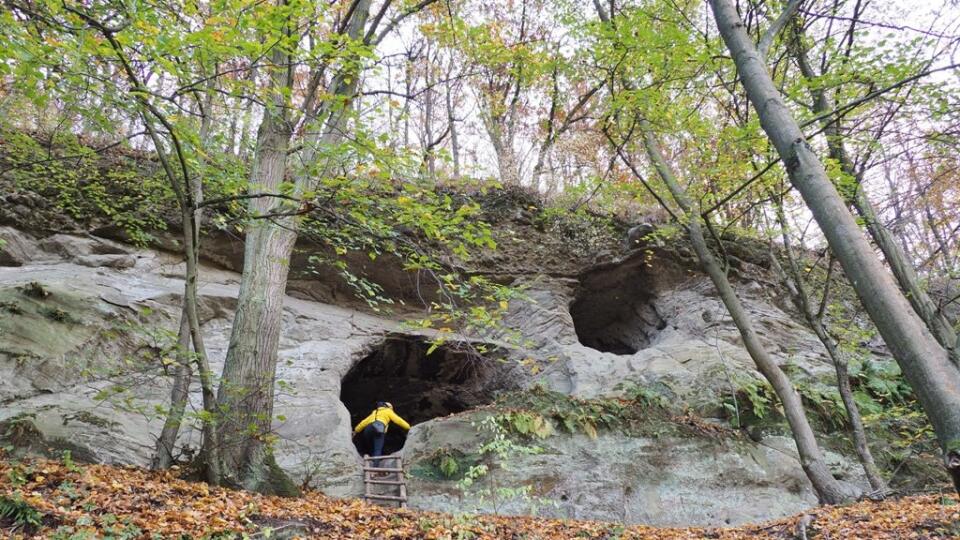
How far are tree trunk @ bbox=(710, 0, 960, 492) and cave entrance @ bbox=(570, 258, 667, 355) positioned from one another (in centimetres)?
1013

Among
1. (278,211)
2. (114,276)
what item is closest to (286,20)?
(278,211)

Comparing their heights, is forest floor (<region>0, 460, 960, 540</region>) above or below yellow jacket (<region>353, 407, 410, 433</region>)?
above

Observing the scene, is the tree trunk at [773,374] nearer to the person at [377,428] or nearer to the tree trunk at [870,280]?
the tree trunk at [870,280]

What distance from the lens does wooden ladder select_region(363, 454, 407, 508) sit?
7.82 metres

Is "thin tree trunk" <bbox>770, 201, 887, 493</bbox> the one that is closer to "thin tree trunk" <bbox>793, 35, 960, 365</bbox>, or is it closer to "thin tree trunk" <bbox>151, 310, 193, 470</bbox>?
"thin tree trunk" <bbox>793, 35, 960, 365</bbox>

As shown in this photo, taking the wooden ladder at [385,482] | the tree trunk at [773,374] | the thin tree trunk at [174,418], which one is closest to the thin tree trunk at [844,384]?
the tree trunk at [773,374]

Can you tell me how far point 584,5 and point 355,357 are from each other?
9194 mm

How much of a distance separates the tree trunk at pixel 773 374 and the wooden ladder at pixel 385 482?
570 centimetres

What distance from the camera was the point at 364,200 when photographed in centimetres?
505

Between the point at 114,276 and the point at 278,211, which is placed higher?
the point at 278,211

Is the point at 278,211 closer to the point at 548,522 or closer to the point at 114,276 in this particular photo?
the point at 548,522

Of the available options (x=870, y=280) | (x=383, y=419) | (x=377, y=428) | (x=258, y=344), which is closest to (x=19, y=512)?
(x=258, y=344)

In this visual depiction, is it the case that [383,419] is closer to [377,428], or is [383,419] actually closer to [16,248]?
[377,428]

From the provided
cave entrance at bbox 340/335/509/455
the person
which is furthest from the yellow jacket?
cave entrance at bbox 340/335/509/455
